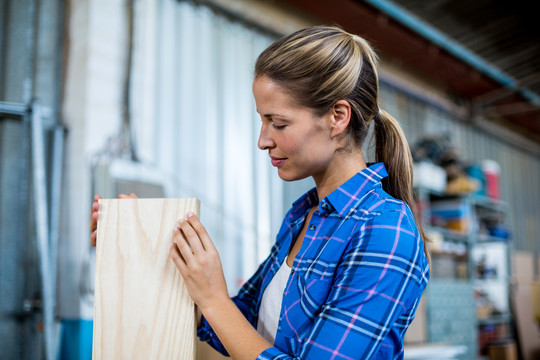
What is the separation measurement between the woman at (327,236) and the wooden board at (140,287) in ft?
0.12

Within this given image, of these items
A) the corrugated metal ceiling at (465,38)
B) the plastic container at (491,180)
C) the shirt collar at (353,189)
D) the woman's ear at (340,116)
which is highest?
the corrugated metal ceiling at (465,38)

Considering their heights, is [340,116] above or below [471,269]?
above

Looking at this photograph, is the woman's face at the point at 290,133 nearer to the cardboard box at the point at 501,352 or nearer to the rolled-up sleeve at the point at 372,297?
the rolled-up sleeve at the point at 372,297

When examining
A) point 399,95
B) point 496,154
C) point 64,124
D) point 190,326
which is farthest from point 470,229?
point 190,326

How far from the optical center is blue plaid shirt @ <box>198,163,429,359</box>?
67 centimetres

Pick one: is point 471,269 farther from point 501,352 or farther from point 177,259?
point 177,259

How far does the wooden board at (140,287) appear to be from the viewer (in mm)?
763

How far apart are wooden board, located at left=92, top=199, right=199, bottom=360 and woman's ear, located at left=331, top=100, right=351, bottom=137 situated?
0.89 ft

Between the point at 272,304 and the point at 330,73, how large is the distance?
0.41 metres

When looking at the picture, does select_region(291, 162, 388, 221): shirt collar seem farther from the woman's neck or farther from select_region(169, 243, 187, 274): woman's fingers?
select_region(169, 243, 187, 274): woman's fingers

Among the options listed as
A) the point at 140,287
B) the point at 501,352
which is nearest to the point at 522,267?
the point at 501,352

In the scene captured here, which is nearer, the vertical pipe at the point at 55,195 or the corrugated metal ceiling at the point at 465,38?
the vertical pipe at the point at 55,195

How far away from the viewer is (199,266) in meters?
0.75

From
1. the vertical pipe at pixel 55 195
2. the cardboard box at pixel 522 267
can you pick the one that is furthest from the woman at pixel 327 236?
the cardboard box at pixel 522 267
